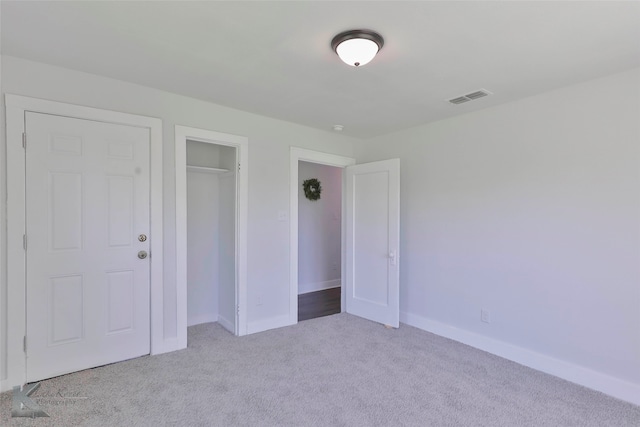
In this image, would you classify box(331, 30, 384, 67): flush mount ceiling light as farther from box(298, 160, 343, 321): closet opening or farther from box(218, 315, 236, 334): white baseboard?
box(298, 160, 343, 321): closet opening

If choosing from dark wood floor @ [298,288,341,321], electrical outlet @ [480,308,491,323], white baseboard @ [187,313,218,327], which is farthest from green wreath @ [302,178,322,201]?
electrical outlet @ [480,308,491,323]

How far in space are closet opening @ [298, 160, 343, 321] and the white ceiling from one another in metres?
2.56

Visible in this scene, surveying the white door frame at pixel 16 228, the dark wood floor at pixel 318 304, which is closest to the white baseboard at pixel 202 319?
the dark wood floor at pixel 318 304

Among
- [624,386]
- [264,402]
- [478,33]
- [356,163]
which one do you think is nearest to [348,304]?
[356,163]

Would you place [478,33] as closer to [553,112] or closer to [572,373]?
[553,112]

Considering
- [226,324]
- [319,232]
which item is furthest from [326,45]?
[319,232]

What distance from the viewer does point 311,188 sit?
18.1ft

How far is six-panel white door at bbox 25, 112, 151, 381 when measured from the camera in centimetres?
250

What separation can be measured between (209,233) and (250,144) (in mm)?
1246

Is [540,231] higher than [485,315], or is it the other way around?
[540,231]

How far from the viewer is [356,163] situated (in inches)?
182

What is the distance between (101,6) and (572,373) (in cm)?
413

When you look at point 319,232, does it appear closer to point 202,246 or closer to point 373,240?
point 373,240

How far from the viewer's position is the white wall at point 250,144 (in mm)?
2511
